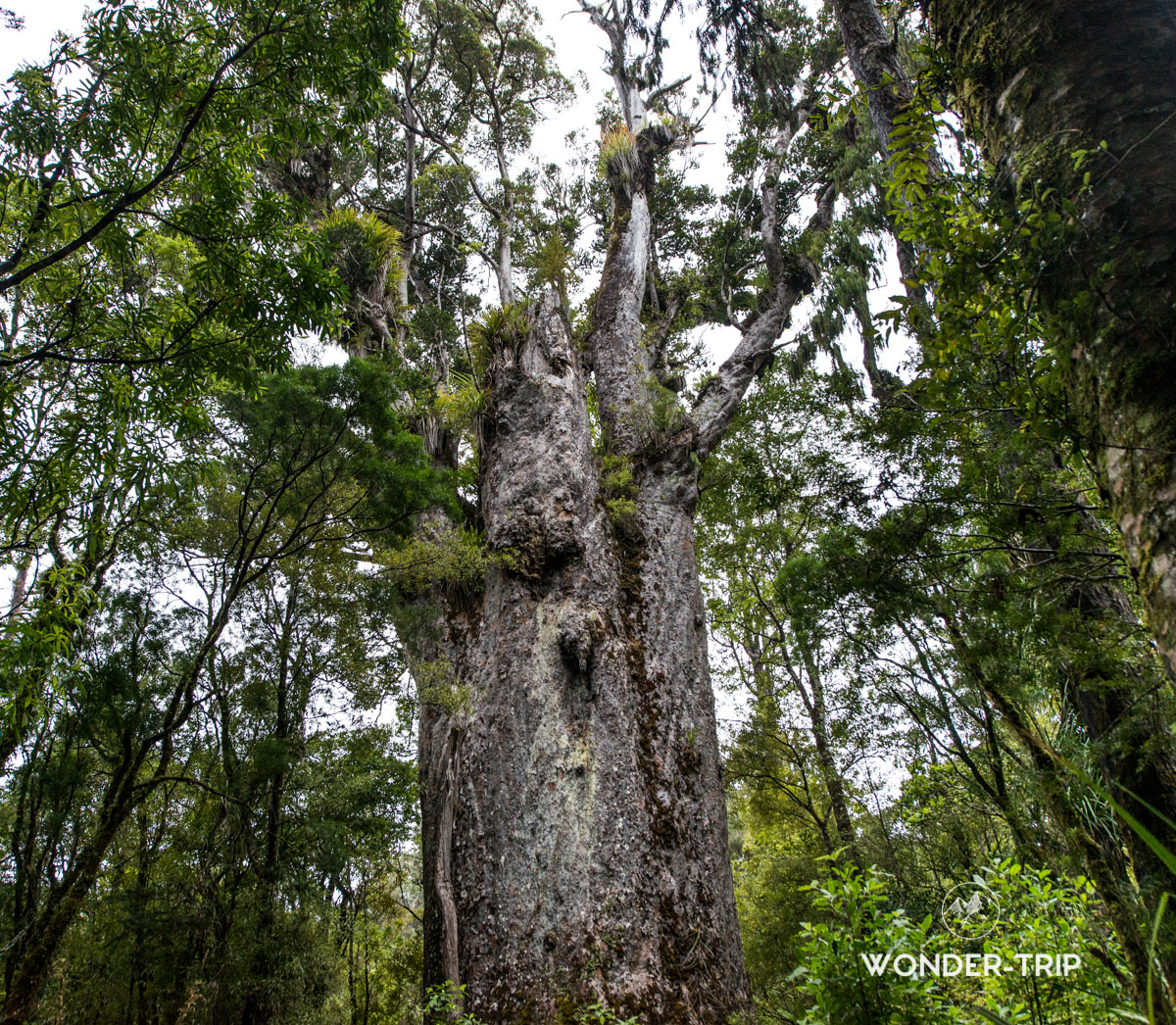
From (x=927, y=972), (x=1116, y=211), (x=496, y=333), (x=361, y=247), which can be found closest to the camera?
(x=1116, y=211)

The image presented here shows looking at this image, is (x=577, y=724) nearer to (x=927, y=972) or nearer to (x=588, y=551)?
(x=588, y=551)

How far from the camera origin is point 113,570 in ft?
20.1

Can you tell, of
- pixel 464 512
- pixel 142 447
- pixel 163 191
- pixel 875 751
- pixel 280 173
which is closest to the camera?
pixel 163 191

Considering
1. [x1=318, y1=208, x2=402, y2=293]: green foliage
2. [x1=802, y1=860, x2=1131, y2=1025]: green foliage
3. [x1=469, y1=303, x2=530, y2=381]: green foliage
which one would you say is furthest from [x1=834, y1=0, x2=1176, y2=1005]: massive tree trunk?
[x1=318, y1=208, x2=402, y2=293]: green foliage

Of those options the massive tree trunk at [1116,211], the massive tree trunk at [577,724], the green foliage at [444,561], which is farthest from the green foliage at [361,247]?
the massive tree trunk at [1116,211]

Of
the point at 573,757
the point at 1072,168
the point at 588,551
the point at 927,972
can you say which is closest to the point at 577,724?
the point at 573,757

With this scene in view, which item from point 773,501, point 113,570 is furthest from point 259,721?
point 773,501

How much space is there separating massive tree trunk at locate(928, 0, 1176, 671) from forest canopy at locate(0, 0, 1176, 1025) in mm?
Result: 10

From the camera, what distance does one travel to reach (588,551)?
218 inches

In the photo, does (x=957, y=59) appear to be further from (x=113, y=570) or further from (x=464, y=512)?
(x=113, y=570)

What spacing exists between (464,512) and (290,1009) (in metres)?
4.94

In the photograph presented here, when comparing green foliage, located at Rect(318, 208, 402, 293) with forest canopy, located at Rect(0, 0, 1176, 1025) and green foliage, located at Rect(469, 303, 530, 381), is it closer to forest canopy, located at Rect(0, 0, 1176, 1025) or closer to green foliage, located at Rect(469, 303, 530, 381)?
forest canopy, located at Rect(0, 0, 1176, 1025)

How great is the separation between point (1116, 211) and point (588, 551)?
443 cm

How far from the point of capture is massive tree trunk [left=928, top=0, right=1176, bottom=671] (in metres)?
1.21
